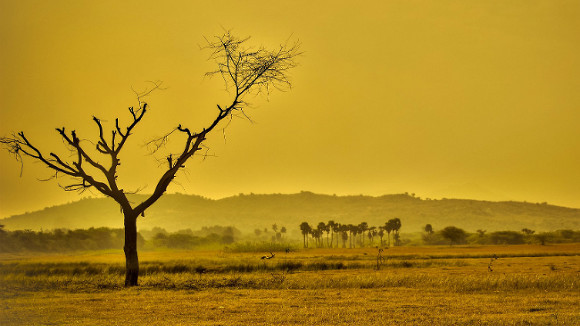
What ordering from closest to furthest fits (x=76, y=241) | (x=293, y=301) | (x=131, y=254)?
(x=293, y=301)
(x=131, y=254)
(x=76, y=241)

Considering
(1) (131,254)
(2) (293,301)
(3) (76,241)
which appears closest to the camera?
(2) (293,301)

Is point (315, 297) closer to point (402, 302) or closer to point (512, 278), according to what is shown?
point (402, 302)

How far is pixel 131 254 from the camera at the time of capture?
30594 millimetres

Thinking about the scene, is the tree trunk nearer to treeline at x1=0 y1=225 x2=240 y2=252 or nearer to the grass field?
the grass field

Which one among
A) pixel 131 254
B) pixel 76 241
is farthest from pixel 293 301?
pixel 76 241

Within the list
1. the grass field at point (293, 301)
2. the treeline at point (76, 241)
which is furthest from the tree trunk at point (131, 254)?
the treeline at point (76, 241)

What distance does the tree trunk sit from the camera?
30438 mm

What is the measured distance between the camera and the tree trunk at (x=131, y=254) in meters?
30.4

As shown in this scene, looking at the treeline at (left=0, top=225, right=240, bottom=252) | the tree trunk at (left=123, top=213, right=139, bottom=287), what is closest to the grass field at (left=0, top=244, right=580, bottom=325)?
the tree trunk at (left=123, top=213, right=139, bottom=287)

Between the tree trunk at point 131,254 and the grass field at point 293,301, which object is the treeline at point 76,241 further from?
the grass field at point 293,301

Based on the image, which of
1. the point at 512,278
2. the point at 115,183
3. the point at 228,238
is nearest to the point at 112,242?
the point at 228,238

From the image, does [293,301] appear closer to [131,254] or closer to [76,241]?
[131,254]

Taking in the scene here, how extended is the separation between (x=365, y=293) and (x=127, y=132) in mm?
14135

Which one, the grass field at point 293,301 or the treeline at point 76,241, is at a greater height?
the treeline at point 76,241
